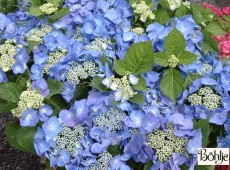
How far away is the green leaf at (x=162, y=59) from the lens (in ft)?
3.46

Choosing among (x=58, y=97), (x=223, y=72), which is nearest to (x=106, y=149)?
(x=58, y=97)

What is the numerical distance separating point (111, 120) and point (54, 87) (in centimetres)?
17

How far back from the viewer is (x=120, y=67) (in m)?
1.04

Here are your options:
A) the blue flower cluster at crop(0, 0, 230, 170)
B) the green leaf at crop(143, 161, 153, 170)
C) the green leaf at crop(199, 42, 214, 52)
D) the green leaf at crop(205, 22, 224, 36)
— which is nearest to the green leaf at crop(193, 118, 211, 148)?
the blue flower cluster at crop(0, 0, 230, 170)

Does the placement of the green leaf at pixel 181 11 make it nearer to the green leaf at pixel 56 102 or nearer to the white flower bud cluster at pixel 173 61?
the white flower bud cluster at pixel 173 61

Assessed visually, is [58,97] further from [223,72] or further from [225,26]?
[225,26]

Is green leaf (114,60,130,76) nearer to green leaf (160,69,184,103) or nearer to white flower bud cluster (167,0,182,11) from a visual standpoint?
green leaf (160,69,184,103)

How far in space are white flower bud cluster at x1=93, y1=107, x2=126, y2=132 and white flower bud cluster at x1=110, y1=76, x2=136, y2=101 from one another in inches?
1.6

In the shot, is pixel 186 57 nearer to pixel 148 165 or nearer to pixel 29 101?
pixel 148 165

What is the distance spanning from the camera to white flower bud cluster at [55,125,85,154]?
1.02m

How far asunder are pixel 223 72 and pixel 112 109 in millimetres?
283

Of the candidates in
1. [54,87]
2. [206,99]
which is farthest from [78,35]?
[206,99]

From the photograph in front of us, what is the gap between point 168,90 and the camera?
3.36 feet

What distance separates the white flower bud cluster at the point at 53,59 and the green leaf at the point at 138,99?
231 mm
